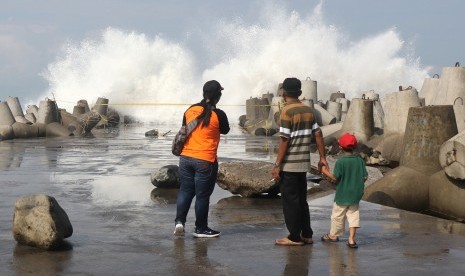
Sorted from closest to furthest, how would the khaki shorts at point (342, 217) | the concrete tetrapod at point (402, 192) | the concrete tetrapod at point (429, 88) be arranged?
the khaki shorts at point (342, 217)
the concrete tetrapod at point (402, 192)
the concrete tetrapod at point (429, 88)

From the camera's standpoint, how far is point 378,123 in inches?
1165

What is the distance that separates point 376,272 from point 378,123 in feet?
78.1

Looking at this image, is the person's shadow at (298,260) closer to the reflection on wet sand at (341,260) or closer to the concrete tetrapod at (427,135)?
the reflection on wet sand at (341,260)

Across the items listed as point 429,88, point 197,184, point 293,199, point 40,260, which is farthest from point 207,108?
point 429,88

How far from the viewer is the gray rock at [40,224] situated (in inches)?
274

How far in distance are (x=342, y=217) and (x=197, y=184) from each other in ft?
4.68

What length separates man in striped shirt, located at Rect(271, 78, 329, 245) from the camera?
285 inches

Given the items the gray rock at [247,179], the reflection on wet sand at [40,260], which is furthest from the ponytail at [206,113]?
the gray rock at [247,179]

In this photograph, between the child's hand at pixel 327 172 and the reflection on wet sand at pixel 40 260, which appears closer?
the reflection on wet sand at pixel 40 260

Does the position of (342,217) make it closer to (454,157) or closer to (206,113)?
(206,113)

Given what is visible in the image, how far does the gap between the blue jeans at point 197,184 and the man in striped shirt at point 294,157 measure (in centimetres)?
76

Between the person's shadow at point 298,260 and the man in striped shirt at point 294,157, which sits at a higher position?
the man in striped shirt at point 294,157

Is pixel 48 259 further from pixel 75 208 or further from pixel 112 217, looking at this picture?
pixel 75 208

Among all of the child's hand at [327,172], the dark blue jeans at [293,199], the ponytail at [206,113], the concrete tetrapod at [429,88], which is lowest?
the dark blue jeans at [293,199]
